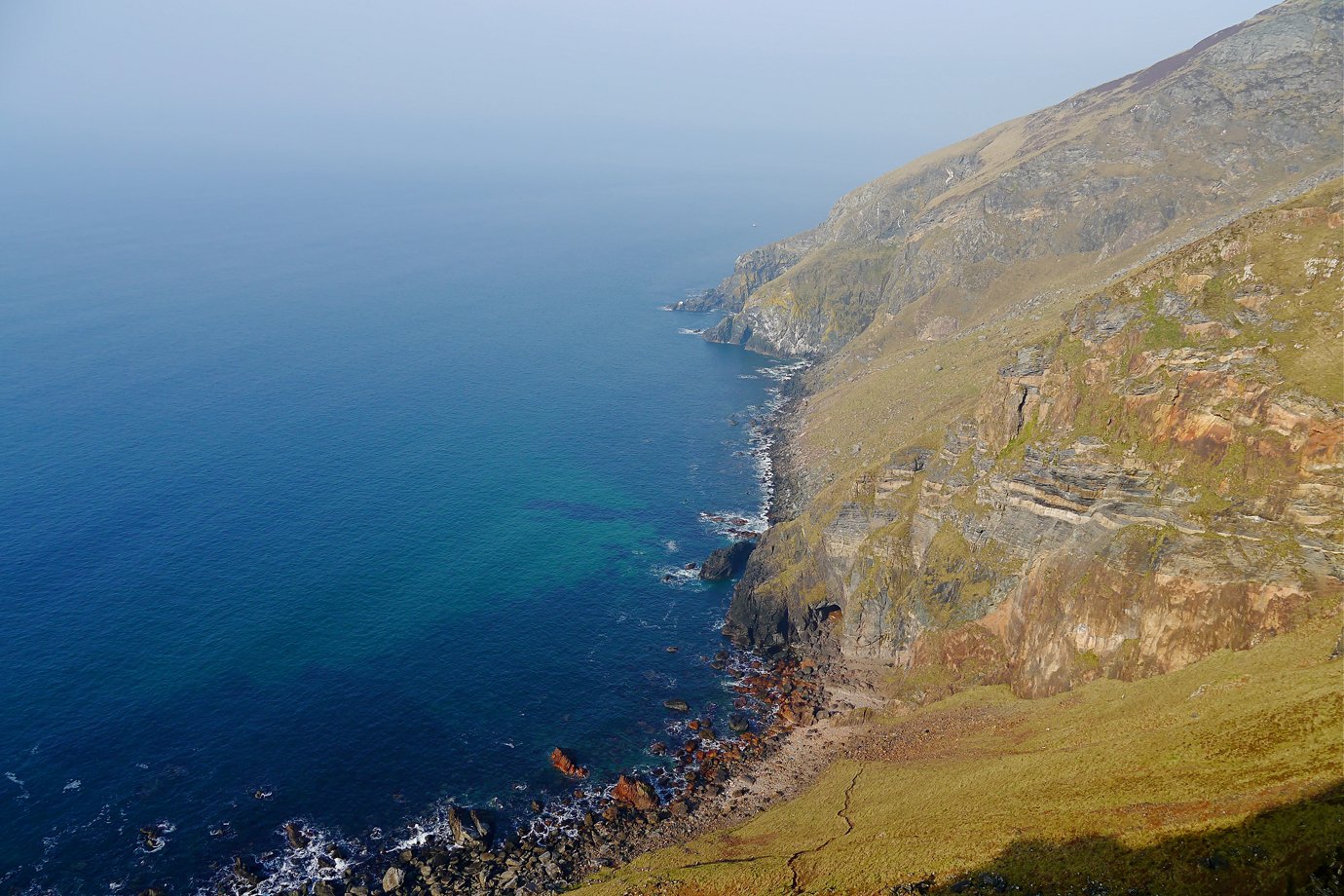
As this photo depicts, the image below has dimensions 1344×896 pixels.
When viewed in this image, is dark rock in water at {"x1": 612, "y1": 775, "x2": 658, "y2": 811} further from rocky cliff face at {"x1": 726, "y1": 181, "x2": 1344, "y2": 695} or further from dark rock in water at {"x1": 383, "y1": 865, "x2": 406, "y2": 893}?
rocky cliff face at {"x1": 726, "y1": 181, "x2": 1344, "y2": 695}

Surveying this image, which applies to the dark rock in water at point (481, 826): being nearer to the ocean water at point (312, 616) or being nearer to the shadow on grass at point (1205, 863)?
the ocean water at point (312, 616)

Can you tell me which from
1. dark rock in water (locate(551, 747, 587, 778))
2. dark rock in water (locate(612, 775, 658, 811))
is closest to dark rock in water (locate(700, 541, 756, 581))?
dark rock in water (locate(551, 747, 587, 778))

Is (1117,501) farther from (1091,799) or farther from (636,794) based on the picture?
(636,794)

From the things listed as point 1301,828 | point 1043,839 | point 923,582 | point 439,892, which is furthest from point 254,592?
point 1301,828

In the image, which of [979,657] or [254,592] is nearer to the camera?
[979,657]

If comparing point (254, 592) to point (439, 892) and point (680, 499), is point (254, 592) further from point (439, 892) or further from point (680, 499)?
point (680, 499)

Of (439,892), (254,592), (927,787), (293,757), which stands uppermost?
(254,592)
